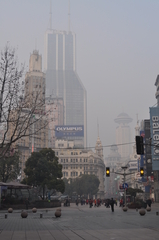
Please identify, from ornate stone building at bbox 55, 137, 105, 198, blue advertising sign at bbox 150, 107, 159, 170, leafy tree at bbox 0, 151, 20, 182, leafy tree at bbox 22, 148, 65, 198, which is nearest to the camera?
leafy tree at bbox 22, 148, 65, 198

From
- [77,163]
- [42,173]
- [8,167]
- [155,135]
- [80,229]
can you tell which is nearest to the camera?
[80,229]

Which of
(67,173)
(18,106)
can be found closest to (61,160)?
(67,173)

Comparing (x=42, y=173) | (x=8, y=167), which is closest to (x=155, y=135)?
(x=42, y=173)

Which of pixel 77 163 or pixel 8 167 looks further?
pixel 77 163

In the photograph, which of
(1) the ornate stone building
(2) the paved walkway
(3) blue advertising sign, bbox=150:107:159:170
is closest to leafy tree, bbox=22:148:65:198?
(3) blue advertising sign, bbox=150:107:159:170

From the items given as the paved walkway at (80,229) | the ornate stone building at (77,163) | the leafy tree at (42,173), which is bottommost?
the paved walkway at (80,229)

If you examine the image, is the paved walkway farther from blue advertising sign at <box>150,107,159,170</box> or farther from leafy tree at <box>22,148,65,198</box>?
blue advertising sign at <box>150,107,159,170</box>

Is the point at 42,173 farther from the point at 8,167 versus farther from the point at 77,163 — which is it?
the point at 77,163

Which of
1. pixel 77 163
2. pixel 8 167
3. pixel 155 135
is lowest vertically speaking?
pixel 8 167

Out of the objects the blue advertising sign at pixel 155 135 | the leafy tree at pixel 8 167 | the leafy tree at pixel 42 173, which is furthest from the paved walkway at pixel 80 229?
the blue advertising sign at pixel 155 135

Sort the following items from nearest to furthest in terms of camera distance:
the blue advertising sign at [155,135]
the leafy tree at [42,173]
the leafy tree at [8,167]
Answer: the leafy tree at [42,173] → the leafy tree at [8,167] → the blue advertising sign at [155,135]

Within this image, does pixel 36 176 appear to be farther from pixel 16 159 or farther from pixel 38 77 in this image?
pixel 38 77

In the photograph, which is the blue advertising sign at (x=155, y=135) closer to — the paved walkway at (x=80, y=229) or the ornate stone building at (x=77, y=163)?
the paved walkway at (x=80, y=229)

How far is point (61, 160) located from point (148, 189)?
7322 cm
